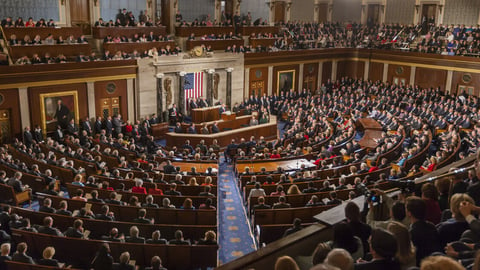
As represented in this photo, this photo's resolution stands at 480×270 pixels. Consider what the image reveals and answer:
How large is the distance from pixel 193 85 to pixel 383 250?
23.1 m

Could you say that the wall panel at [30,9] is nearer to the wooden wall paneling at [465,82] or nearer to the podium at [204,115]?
the podium at [204,115]

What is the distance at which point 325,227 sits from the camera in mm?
4777

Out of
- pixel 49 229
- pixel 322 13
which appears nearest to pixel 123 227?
pixel 49 229

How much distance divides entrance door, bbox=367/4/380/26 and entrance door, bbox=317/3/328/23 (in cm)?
379

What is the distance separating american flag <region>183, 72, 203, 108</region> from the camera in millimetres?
25547

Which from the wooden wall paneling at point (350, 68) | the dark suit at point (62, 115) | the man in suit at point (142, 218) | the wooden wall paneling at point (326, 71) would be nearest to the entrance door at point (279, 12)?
the wooden wall paneling at point (326, 71)

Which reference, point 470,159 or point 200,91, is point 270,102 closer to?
point 200,91

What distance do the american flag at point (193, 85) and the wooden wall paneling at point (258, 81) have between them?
4.38m

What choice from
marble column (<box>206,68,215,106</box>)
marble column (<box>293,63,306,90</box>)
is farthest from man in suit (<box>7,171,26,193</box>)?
marble column (<box>293,63,306,90</box>)

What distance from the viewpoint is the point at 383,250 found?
3436 mm

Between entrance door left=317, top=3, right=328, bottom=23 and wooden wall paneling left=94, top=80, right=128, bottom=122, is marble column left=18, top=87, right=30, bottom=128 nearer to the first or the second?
wooden wall paneling left=94, top=80, right=128, bottom=122

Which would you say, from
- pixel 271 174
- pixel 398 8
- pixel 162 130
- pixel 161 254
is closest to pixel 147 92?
pixel 162 130

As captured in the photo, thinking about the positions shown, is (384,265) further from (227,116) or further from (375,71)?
(375,71)

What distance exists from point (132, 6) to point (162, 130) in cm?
929
